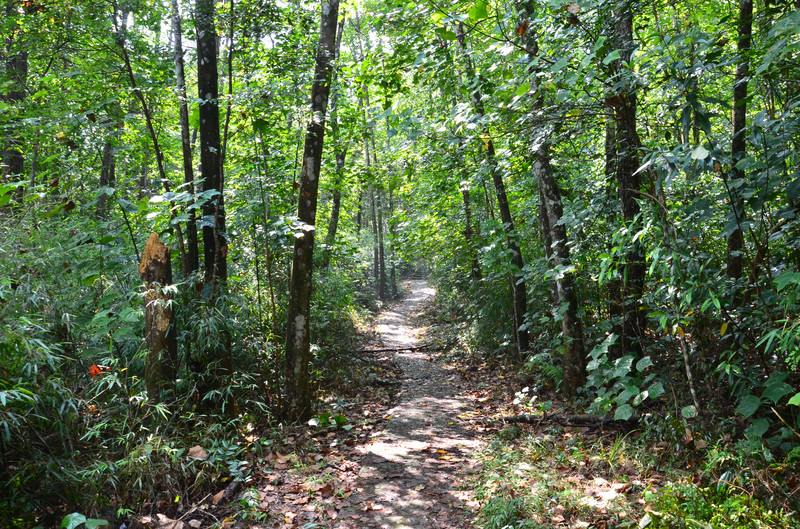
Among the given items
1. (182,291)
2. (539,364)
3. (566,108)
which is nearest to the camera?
(566,108)

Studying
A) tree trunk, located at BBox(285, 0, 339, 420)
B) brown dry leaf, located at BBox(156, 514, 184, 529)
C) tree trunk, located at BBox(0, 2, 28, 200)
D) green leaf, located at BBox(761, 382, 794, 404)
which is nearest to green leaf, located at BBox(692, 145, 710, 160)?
green leaf, located at BBox(761, 382, 794, 404)

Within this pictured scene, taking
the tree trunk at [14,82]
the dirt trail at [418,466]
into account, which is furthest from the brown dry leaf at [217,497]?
the tree trunk at [14,82]

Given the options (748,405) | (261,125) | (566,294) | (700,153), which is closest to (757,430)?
(748,405)

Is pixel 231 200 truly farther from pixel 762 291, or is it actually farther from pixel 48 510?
pixel 762 291

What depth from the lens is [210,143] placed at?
6.09m

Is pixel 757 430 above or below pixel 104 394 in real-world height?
below

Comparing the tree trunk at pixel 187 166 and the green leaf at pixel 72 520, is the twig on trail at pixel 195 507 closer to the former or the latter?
the green leaf at pixel 72 520

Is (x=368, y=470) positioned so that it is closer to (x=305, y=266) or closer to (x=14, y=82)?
(x=305, y=266)

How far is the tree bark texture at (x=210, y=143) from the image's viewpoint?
5.79 meters

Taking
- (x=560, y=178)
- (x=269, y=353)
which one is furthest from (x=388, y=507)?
(x=560, y=178)

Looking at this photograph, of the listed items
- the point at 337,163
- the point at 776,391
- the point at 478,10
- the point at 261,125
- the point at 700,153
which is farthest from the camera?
the point at 337,163

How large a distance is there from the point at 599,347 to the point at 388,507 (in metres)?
2.93

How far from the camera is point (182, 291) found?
18.1ft

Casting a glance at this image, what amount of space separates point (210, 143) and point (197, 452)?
400cm
